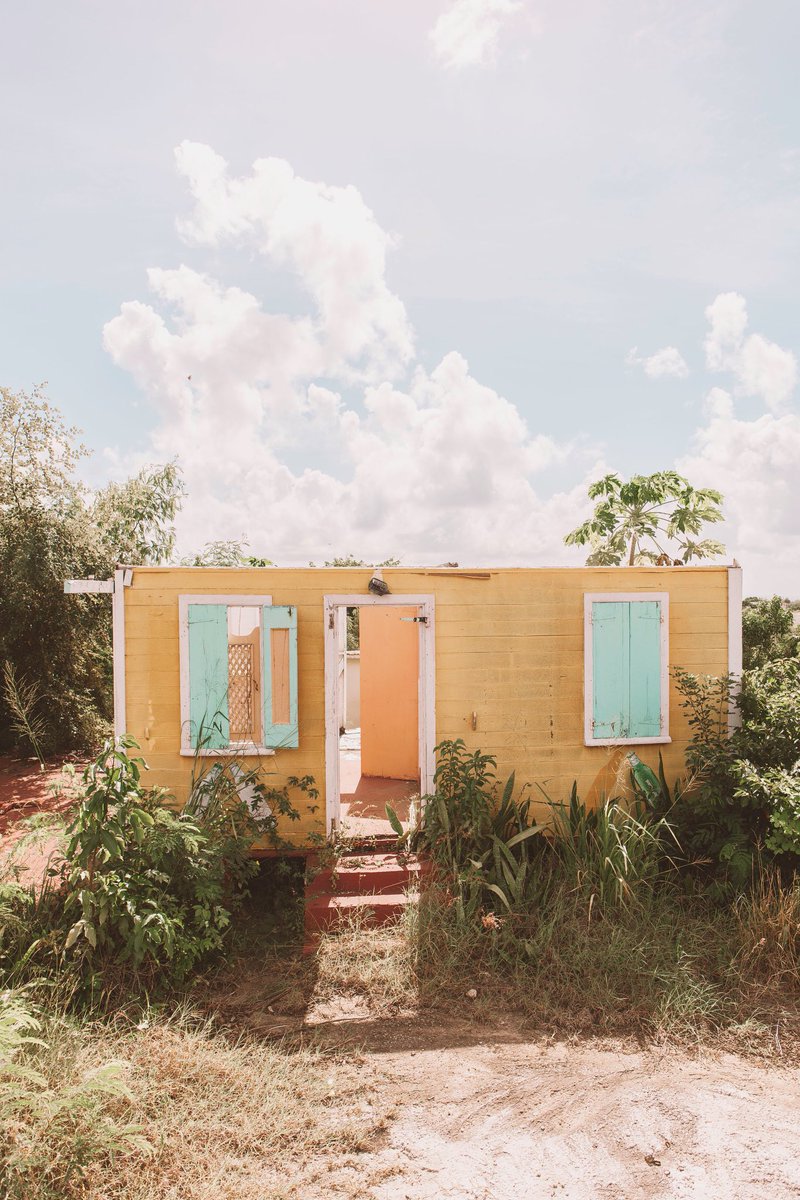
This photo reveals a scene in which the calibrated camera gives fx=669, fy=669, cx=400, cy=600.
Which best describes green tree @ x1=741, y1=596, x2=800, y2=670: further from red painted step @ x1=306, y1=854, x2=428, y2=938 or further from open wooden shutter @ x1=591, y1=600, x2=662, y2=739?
red painted step @ x1=306, y1=854, x2=428, y2=938

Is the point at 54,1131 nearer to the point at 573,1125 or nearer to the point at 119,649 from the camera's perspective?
the point at 573,1125

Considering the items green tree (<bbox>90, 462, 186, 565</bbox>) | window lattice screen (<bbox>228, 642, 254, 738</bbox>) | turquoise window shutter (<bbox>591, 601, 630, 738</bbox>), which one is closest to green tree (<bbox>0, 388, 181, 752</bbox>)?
green tree (<bbox>90, 462, 186, 565</bbox>)

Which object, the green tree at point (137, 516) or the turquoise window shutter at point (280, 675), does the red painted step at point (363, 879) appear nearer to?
the turquoise window shutter at point (280, 675)

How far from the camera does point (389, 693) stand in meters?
9.11

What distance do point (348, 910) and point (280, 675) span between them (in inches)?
81.6

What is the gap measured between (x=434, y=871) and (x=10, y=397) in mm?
10100

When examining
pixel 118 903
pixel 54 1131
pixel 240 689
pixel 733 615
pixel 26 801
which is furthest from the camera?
pixel 26 801

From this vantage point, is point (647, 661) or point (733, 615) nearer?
point (647, 661)

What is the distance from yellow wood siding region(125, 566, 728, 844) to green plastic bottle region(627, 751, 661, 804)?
0.16m

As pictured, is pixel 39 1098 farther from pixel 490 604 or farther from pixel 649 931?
pixel 490 604

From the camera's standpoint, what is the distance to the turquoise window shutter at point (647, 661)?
21.3ft

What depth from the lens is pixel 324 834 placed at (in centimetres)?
624

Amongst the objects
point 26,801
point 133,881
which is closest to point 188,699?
point 133,881

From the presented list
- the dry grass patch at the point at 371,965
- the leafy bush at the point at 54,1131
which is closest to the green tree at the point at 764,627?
the dry grass patch at the point at 371,965
